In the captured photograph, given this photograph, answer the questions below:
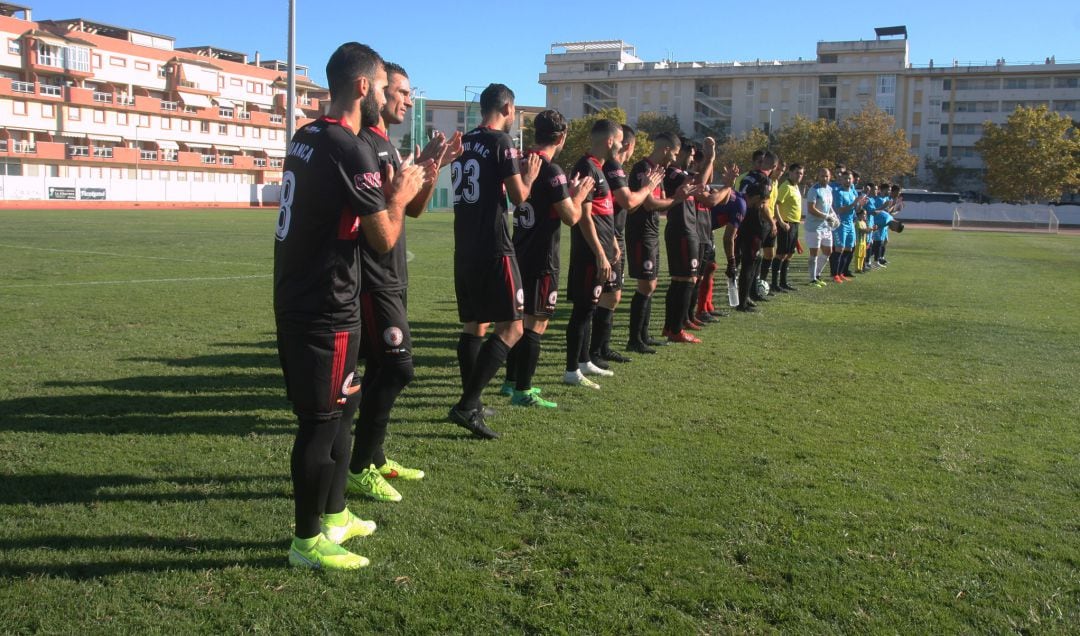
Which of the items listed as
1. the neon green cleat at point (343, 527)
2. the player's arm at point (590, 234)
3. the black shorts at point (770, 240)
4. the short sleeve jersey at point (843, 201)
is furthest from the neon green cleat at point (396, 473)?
the short sleeve jersey at point (843, 201)

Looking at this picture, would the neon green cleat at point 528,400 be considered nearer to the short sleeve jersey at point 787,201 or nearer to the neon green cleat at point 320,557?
the neon green cleat at point 320,557

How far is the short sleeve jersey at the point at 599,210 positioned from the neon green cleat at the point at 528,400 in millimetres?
1278

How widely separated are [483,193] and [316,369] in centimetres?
224

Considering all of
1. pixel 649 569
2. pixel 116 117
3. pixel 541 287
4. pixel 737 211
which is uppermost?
pixel 116 117

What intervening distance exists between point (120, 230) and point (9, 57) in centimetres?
5273

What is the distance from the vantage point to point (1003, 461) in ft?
16.6

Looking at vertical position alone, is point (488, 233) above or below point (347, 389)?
above

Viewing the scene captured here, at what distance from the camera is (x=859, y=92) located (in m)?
97.1

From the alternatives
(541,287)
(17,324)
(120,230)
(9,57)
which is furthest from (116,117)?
(541,287)

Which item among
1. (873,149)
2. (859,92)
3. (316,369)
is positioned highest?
(859,92)

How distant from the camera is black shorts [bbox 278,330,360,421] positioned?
132 inches

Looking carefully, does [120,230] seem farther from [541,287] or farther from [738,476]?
[738,476]

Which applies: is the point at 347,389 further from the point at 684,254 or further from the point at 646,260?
the point at 684,254

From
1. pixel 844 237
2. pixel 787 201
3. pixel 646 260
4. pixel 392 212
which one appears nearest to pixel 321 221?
pixel 392 212
